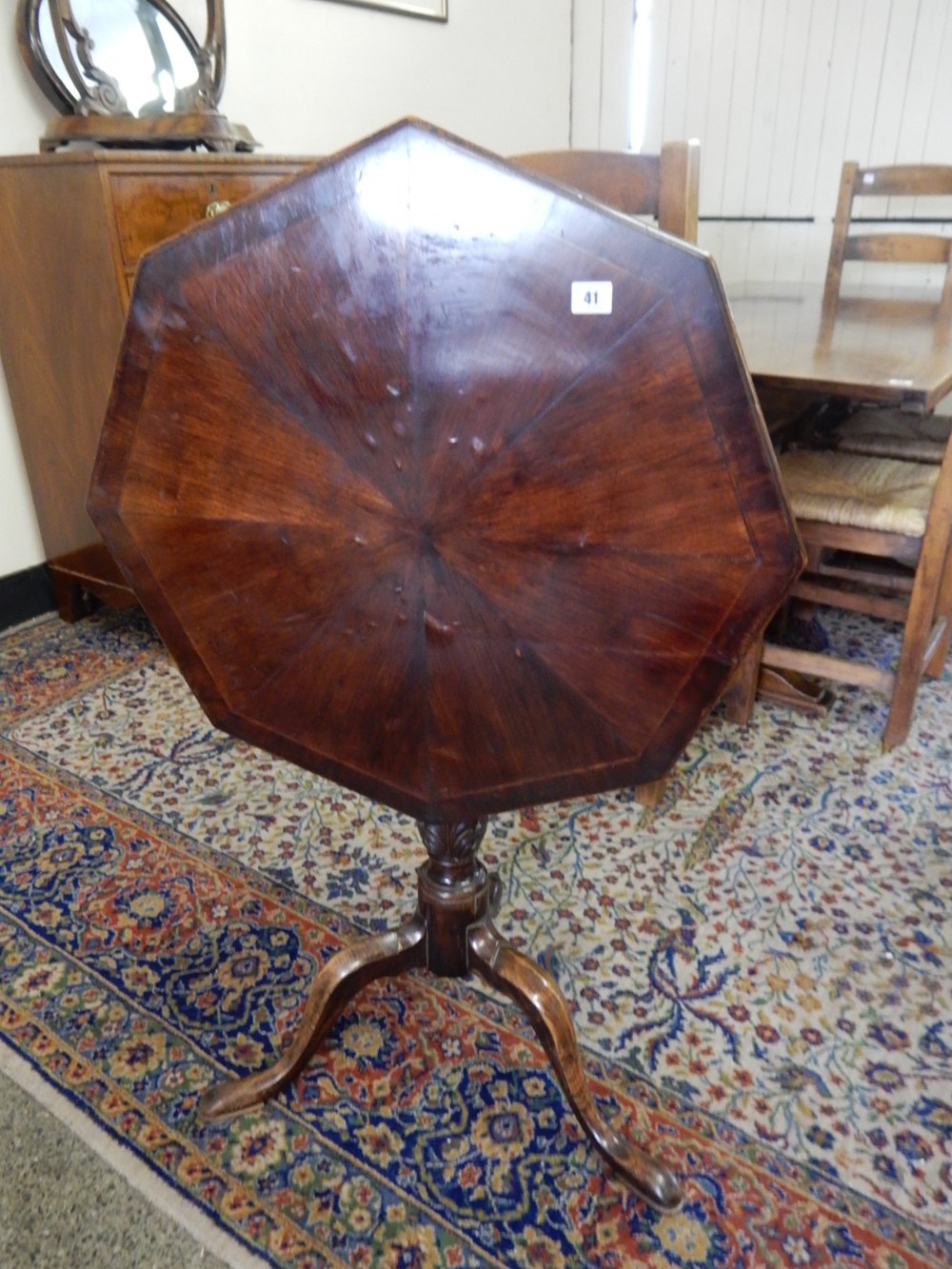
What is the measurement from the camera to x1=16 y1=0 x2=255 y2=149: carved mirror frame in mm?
2080

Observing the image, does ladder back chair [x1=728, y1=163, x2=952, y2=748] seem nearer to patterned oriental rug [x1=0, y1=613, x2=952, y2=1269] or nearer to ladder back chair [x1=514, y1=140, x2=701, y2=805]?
patterned oriental rug [x1=0, y1=613, x2=952, y2=1269]

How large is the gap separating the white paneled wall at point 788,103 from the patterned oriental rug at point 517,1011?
248cm

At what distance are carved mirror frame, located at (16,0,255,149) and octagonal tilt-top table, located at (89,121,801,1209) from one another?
1555mm

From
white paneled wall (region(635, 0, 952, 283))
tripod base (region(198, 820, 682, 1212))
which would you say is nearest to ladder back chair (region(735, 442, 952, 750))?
tripod base (region(198, 820, 682, 1212))

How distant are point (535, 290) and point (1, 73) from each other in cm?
212

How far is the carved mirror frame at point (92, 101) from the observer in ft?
6.82

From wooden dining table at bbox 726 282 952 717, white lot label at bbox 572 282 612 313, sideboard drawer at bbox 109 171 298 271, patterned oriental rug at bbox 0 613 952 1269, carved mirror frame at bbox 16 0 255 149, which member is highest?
carved mirror frame at bbox 16 0 255 149

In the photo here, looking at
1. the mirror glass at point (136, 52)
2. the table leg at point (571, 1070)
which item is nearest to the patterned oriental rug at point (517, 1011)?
the table leg at point (571, 1070)

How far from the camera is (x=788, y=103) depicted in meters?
3.59

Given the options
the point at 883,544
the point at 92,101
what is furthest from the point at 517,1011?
the point at 92,101

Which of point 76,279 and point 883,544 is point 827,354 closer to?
point 883,544

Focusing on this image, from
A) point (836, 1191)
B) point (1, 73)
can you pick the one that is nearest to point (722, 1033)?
point (836, 1191)

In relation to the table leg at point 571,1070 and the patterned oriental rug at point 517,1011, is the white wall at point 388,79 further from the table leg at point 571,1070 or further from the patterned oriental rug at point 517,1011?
the table leg at point 571,1070

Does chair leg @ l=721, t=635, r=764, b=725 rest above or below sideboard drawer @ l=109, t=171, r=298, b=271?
below
